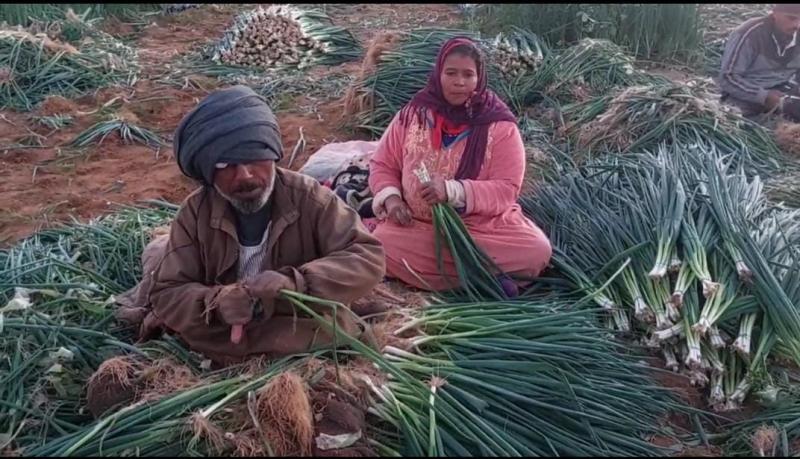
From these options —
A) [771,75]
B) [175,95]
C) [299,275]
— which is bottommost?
[175,95]

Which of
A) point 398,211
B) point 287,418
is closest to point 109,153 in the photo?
point 398,211

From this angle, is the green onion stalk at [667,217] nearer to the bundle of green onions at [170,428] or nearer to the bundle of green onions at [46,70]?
the bundle of green onions at [170,428]

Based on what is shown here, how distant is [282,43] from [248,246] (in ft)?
17.0

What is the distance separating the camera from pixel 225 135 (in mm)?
2180

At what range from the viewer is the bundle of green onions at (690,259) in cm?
258

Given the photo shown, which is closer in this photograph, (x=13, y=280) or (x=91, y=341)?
(x=91, y=341)

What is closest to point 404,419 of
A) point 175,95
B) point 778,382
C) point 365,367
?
point 365,367

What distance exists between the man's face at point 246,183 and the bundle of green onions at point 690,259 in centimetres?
130

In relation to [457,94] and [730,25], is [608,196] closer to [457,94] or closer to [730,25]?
[457,94]

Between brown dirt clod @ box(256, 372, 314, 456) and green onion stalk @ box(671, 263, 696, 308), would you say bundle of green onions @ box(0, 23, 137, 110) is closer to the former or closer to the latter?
brown dirt clod @ box(256, 372, 314, 456)

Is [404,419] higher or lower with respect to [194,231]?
lower

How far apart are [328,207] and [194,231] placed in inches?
15.8

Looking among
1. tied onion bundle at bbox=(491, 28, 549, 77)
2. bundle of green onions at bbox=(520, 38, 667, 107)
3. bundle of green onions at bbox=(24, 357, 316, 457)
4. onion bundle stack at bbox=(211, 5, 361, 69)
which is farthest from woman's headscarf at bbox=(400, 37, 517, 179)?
onion bundle stack at bbox=(211, 5, 361, 69)

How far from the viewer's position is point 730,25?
8.12 meters
